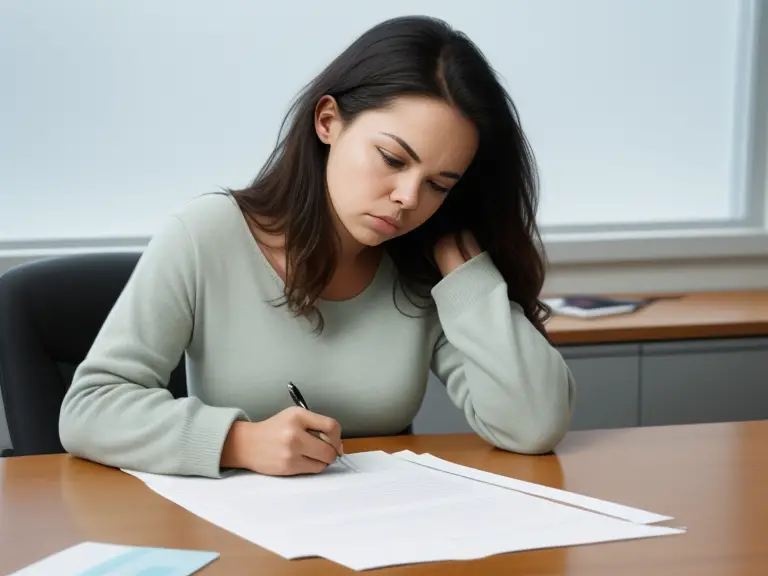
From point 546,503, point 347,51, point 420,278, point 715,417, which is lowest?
point 715,417

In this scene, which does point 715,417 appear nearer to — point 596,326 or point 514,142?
point 596,326

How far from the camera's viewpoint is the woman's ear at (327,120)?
5.16ft

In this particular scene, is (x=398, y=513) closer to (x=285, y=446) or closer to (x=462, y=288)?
(x=285, y=446)

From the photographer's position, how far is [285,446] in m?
1.29

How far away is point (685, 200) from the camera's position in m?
3.30

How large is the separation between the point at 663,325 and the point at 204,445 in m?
1.63

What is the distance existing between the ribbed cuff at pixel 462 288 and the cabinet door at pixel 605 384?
102 cm

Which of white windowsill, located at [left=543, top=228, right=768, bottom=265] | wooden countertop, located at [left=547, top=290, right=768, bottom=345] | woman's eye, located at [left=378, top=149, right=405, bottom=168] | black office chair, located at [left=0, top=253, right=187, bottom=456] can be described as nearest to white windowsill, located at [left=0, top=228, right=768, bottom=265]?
white windowsill, located at [left=543, top=228, right=768, bottom=265]

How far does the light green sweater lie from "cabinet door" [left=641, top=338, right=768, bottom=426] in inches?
44.8

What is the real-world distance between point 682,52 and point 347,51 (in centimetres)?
191

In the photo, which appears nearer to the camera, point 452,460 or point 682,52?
point 452,460

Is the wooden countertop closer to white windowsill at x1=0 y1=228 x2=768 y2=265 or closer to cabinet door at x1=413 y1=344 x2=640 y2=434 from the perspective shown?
cabinet door at x1=413 y1=344 x2=640 y2=434

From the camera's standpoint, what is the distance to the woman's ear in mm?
1574

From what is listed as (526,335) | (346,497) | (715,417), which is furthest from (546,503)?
(715,417)
